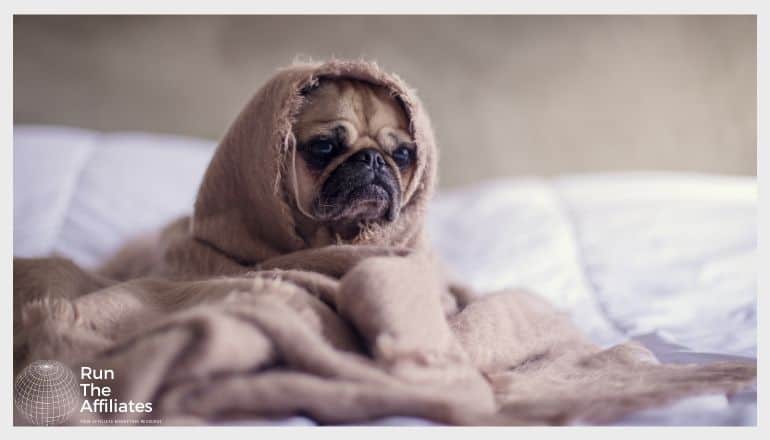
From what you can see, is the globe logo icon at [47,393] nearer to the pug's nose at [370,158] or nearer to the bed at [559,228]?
the pug's nose at [370,158]

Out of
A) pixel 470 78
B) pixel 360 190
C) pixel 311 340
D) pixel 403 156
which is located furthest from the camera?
pixel 470 78

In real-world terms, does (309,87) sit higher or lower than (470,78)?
lower

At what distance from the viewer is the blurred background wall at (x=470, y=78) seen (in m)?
2.40

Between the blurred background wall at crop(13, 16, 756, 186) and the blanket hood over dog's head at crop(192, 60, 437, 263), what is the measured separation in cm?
122

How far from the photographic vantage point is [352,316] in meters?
0.86

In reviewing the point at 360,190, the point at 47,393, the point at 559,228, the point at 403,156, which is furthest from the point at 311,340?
the point at 559,228

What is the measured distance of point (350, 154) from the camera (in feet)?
4.05

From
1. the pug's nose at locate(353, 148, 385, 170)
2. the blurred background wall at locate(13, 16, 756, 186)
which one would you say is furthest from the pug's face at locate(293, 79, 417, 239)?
the blurred background wall at locate(13, 16, 756, 186)

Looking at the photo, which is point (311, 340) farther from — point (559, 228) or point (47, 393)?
point (559, 228)

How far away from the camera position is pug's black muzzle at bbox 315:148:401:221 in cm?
119

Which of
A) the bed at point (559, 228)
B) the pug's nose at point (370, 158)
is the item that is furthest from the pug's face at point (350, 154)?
the bed at point (559, 228)

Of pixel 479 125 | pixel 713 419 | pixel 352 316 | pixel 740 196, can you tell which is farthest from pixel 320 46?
pixel 713 419

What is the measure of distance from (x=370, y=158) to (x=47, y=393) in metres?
0.64

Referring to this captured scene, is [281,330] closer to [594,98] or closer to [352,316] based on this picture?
[352,316]
